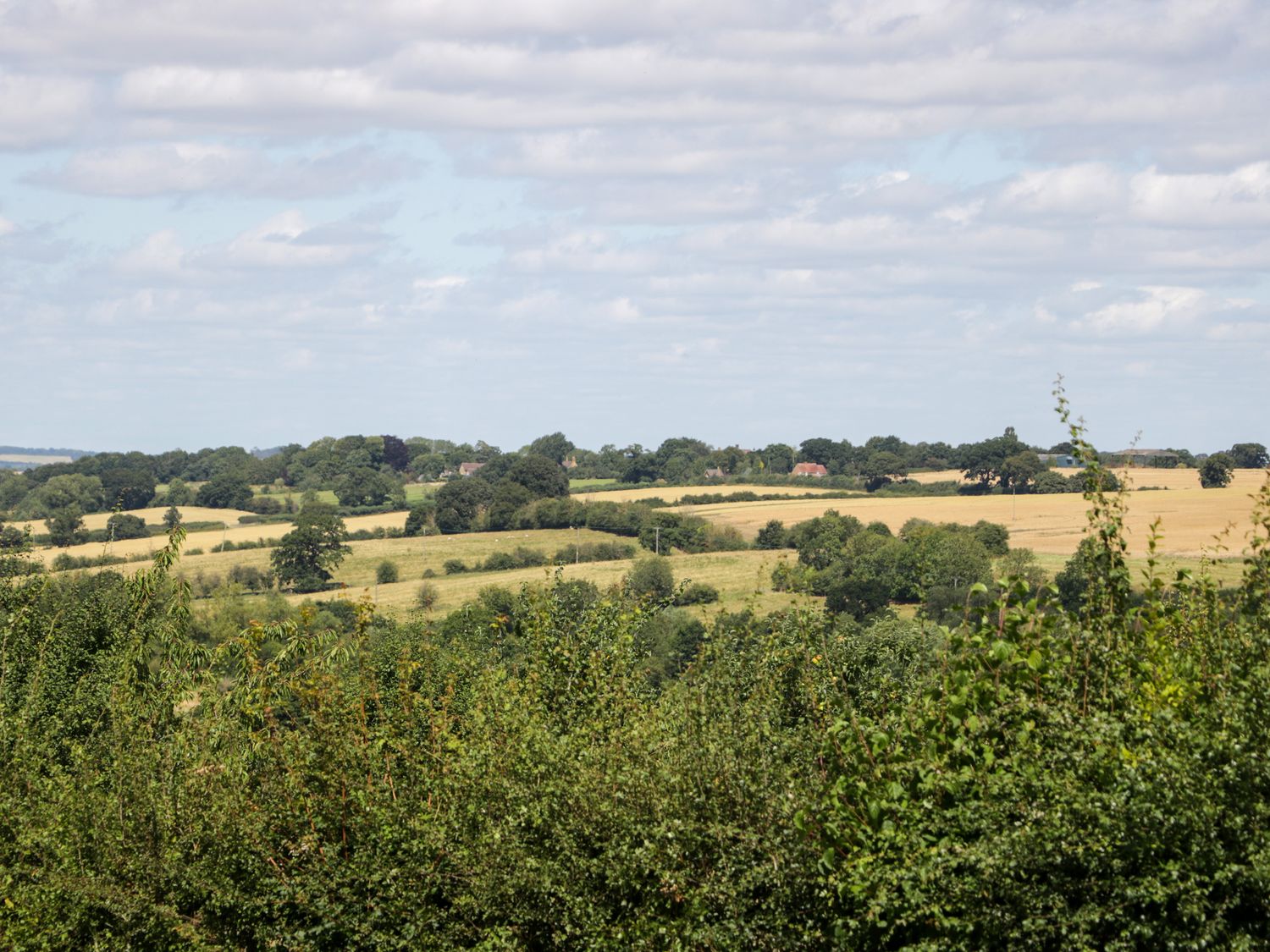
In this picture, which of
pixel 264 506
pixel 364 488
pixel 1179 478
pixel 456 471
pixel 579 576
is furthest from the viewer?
pixel 456 471

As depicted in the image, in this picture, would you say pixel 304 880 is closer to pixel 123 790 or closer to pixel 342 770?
pixel 342 770

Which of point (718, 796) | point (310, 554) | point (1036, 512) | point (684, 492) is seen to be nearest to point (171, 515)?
point (310, 554)

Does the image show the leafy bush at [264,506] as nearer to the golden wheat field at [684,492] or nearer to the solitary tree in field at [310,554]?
the golden wheat field at [684,492]

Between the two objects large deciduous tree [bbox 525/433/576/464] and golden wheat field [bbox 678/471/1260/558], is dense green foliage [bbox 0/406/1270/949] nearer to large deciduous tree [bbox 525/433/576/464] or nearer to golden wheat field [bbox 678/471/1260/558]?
golden wheat field [bbox 678/471/1260/558]

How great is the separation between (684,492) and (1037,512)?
43.0 metres

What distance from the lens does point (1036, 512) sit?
80.9 meters

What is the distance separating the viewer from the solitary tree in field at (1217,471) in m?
80.1

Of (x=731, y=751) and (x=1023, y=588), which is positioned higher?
(x=1023, y=588)

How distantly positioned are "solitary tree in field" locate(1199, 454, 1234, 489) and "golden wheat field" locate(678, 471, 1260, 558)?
1.19m

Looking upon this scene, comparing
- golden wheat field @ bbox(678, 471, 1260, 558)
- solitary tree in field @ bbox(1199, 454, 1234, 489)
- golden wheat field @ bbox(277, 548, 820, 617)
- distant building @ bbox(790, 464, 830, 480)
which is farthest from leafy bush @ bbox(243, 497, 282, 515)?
solitary tree in field @ bbox(1199, 454, 1234, 489)

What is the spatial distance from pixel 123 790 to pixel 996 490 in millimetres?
100178

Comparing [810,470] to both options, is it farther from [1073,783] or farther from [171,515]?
[1073,783]

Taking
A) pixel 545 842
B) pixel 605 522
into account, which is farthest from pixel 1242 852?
pixel 605 522

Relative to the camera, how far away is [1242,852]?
6.49m
